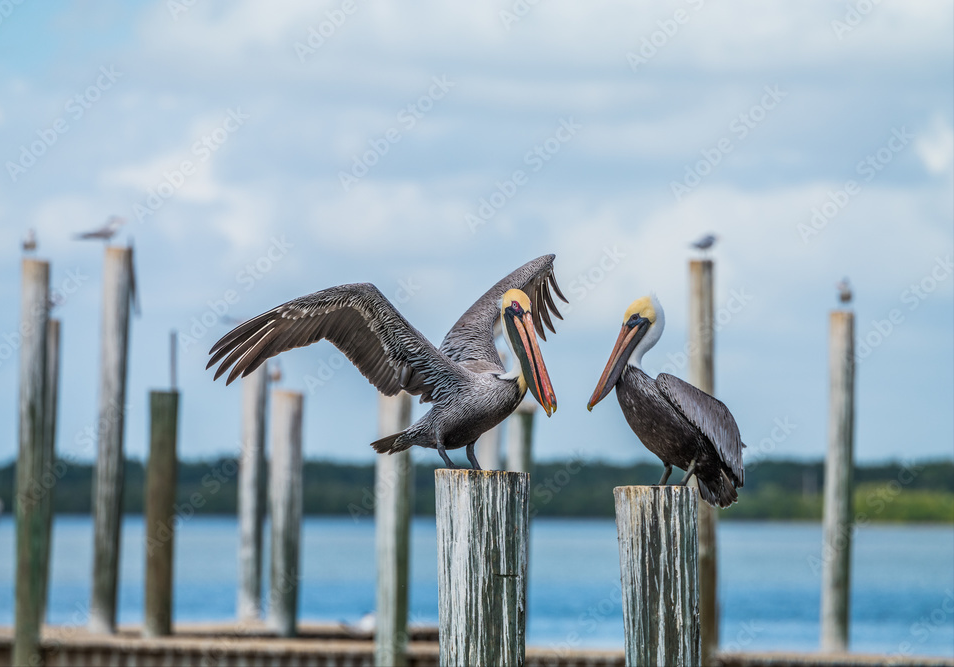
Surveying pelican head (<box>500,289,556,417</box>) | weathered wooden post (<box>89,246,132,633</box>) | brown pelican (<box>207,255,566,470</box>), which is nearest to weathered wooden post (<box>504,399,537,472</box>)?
weathered wooden post (<box>89,246,132,633</box>)

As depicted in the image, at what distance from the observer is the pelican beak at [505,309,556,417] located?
542 centimetres

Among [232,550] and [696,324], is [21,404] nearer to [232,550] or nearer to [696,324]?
[696,324]

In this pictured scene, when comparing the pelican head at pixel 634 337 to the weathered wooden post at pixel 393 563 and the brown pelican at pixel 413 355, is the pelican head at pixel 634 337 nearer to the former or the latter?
the brown pelican at pixel 413 355

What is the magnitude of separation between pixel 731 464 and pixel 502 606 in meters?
1.11

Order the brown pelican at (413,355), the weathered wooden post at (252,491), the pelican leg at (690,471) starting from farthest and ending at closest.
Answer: the weathered wooden post at (252,491), the brown pelican at (413,355), the pelican leg at (690,471)

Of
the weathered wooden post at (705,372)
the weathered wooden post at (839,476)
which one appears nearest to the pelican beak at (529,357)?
the weathered wooden post at (705,372)

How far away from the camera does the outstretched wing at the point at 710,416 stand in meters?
5.34

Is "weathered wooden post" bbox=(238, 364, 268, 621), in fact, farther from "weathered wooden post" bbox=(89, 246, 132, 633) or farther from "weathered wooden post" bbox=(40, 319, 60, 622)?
"weathered wooden post" bbox=(89, 246, 132, 633)

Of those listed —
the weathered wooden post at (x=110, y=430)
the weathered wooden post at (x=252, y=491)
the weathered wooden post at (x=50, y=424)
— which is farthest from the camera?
the weathered wooden post at (x=252, y=491)

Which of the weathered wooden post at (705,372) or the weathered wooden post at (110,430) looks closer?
the weathered wooden post at (705,372)

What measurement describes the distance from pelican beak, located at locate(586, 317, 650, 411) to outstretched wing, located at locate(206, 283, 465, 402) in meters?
0.79

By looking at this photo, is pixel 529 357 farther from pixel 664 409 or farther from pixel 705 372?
pixel 705 372

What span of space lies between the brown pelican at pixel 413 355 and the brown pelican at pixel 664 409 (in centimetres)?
33

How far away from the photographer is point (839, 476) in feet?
37.3
